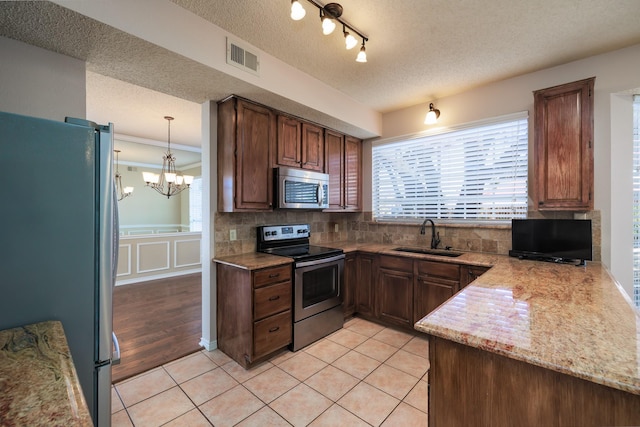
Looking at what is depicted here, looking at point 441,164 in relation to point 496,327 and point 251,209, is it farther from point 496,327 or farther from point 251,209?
point 496,327

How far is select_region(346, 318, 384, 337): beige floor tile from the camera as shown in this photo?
10.1 feet

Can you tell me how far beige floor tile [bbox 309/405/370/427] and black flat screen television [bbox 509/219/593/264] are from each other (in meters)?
2.07

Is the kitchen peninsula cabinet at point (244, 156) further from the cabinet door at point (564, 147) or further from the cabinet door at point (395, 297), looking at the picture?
the cabinet door at point (564, 147)

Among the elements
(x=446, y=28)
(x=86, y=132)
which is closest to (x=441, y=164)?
(x=446, y=28)

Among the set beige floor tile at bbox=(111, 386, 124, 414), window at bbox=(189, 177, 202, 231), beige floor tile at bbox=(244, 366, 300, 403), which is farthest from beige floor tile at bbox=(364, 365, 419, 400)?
window at bbox=(189, 177, 202, 231)

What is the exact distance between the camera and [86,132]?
1173 millimetres

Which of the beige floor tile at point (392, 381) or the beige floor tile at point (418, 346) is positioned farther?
the beige floor tile at point (418, 346)

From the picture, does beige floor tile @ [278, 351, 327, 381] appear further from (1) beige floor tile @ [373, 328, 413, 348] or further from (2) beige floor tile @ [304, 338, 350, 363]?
(1) beige floor tile @ [373, 328, 413, 348]

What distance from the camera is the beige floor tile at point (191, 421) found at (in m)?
1.75

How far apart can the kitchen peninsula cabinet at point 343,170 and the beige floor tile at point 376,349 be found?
1.61m

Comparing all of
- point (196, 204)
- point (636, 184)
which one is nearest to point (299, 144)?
point (636, 184)

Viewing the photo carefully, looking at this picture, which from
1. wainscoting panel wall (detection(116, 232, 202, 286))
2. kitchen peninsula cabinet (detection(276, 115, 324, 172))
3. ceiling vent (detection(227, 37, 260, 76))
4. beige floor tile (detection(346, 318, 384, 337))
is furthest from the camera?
wainscoting panel wall (detection(116, 232, 202, 286))

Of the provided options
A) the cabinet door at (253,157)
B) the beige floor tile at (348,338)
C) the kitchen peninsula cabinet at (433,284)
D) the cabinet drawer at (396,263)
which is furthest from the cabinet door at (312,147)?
the beige floor tile at (348,338)

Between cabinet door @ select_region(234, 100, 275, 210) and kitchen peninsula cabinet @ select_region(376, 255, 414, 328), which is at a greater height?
cabinet door @ select_region(234, 100, 275, 210)
